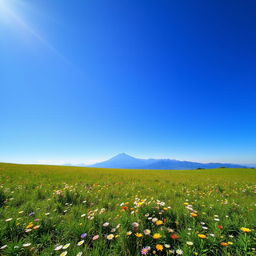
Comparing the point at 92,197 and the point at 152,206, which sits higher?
the point at 152,206

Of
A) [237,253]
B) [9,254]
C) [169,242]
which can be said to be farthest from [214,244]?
[9,254]

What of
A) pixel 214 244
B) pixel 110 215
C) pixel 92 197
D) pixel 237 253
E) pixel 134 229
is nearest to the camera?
pixel 237 253

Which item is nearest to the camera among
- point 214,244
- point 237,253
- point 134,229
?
point 237,253

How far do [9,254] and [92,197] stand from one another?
2902 millimetres

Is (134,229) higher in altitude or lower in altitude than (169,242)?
higher

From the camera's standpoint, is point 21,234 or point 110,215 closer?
point 21,234

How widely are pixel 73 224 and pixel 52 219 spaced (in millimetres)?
650

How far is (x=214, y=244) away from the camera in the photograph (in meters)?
1.78

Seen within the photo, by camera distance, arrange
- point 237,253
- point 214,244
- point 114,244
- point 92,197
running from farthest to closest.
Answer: point 92,197, point 114,244, point 214,244, point 237,253

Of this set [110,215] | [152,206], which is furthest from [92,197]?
[152,206]

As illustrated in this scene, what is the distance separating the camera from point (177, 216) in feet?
8.54

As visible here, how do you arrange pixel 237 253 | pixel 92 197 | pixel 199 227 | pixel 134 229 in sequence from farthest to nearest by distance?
pixel 92 197, pixel 199 227, pixel 134 229, pixel 237 253

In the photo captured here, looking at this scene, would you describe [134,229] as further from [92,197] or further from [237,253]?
[92,197]

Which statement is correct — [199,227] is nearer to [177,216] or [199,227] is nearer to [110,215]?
[177,216]
